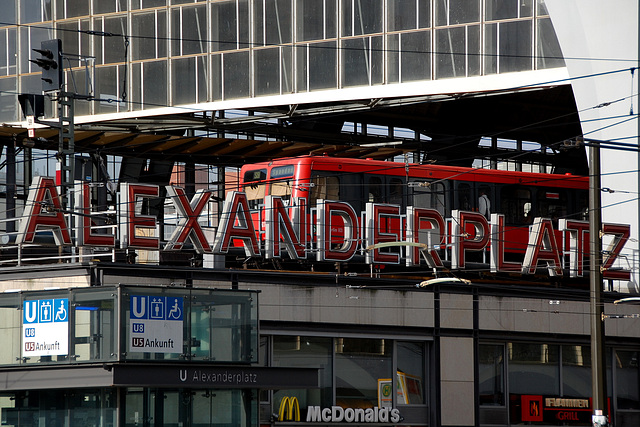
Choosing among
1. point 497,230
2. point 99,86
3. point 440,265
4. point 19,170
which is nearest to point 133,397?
point 440,265

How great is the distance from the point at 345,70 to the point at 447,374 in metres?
15.3

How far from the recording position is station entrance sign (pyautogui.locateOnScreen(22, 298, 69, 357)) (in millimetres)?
21797

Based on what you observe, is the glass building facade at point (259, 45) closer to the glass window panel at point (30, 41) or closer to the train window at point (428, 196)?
the glass window panel at point (30, 41)

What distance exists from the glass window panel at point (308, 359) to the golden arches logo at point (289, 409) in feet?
0.35

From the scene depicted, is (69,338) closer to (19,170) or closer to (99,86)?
(99,86)

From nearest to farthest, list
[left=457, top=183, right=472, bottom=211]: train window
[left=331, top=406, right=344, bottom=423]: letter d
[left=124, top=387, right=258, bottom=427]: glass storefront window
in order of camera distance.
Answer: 1. [left=124, top=387, right=258, bottom=427]: glass storefront window
2. [left=331, top=406, right=344, bottom=423]: letter d
3. [left=457, top=183, right=472, bottom=211]: train window

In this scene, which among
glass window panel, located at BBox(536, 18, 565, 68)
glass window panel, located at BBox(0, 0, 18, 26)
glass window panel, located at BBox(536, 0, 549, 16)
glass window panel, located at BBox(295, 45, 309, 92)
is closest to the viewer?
glass window panel, located at BBox(536, 18, 565, 68)

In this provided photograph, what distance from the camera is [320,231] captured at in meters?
29.5

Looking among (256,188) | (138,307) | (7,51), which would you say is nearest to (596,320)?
(138,307)

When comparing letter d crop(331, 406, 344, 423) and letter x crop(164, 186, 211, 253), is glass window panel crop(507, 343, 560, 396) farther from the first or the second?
letter x crop(164, 186, 211, 253)

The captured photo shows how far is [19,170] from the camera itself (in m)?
47.6

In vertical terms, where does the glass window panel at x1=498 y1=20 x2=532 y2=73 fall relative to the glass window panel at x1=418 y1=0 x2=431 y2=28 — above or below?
→ below

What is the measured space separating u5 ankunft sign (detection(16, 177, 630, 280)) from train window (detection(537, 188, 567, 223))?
3.45 metres

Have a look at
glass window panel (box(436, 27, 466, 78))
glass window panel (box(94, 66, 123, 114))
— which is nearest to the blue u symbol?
glass window panel (box(436, 27, 466, 78))
